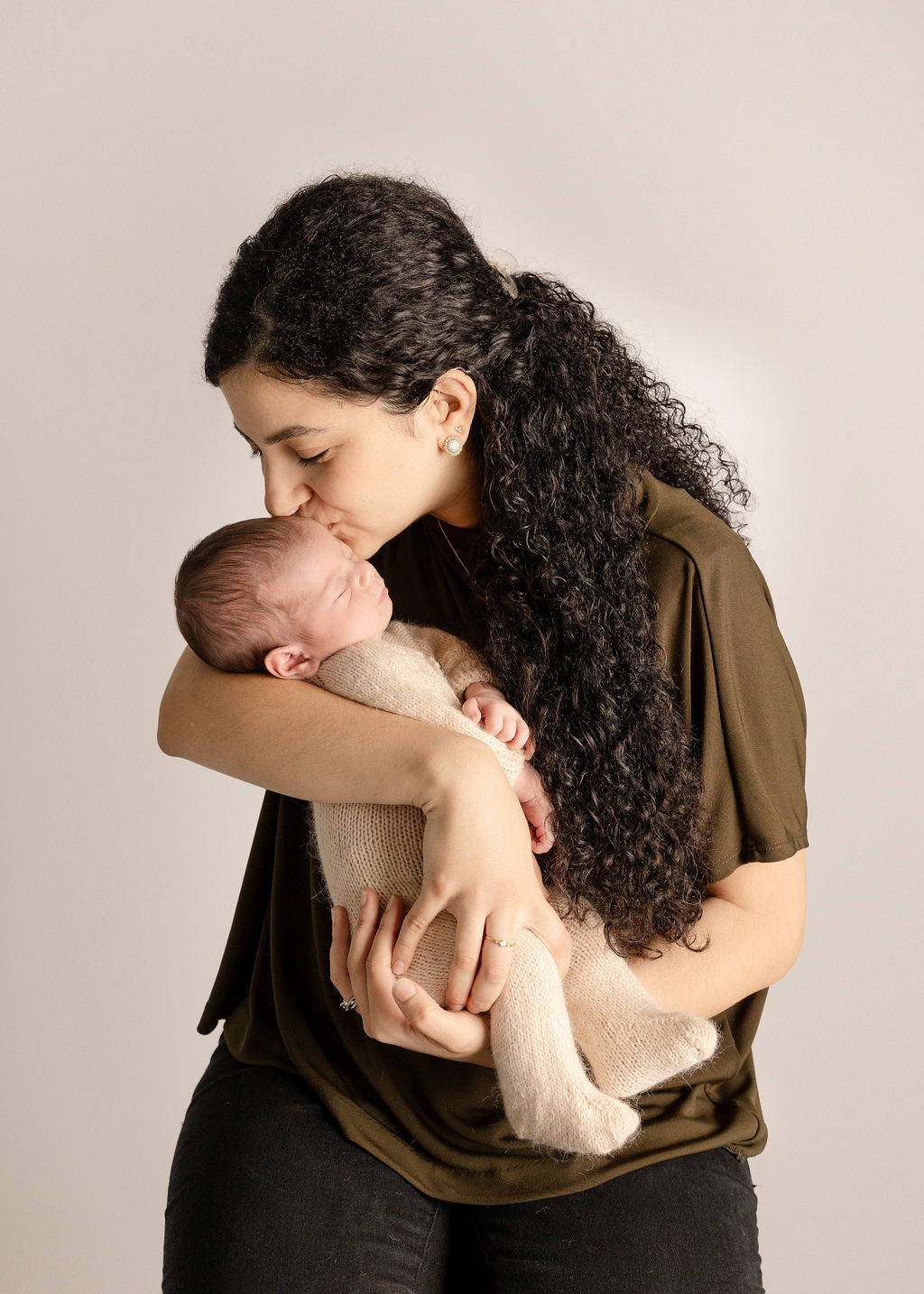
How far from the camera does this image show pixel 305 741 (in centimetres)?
143

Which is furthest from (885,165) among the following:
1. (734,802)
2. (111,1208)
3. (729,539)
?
(111,1208)

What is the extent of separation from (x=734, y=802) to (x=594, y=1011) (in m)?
0.33

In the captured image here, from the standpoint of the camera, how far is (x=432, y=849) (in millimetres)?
1325

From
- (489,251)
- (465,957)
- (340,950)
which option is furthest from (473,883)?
(489,251)

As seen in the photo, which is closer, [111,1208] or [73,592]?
[73,592]

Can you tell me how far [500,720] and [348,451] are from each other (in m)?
0.39

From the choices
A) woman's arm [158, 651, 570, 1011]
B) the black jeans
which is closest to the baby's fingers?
woman's arm [158, 651, 570, 1011]

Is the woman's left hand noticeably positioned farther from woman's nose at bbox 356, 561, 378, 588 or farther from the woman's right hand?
woman's nose at bbox 356, 561, 378, 588

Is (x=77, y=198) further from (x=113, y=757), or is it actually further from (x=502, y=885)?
(x=502, y=885)

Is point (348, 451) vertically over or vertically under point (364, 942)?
over

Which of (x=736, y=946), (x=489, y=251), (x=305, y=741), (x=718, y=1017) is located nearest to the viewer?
(x=305, y=741)

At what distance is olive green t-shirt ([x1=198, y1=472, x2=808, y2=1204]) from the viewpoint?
150 centimetres

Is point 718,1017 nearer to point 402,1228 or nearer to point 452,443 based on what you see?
point 402,1228

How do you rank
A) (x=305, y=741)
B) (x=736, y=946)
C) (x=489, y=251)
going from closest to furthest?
(x=305, y=741) → (x=736, y=946) → (x=489, y=251)
